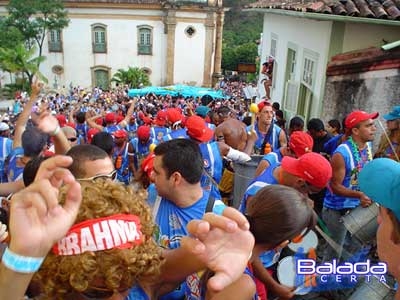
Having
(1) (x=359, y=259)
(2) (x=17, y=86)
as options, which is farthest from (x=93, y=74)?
(1) (x=359, y=259)

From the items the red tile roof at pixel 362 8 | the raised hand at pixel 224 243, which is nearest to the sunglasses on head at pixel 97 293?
the raised hand at pixel 224 243

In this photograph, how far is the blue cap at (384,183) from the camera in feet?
4.88

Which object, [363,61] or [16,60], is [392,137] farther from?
[16,60]

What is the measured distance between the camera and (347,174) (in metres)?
4.30

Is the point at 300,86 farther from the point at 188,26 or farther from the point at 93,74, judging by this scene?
the point at 93,74

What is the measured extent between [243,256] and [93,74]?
120 ft

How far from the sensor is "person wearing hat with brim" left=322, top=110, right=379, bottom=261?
425 cm

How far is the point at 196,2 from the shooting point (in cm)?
3338

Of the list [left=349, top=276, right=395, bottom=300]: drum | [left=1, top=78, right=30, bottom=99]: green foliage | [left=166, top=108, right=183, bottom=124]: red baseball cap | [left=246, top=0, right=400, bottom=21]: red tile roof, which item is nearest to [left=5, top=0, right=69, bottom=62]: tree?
[left=1, top=78, right=30, bottom=99]: green foliage

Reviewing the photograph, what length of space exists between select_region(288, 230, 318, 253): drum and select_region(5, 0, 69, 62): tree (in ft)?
102

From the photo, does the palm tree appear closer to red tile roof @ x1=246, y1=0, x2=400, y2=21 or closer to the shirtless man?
red tile roof @ x1=246, y1=0, x2=400, y2=21

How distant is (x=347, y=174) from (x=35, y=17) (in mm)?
A: 33512

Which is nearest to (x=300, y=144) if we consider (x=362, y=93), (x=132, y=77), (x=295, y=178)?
(x=295, y=178)

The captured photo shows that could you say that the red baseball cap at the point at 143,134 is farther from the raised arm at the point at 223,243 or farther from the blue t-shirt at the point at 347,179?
the raised arm at the point at 223,243
